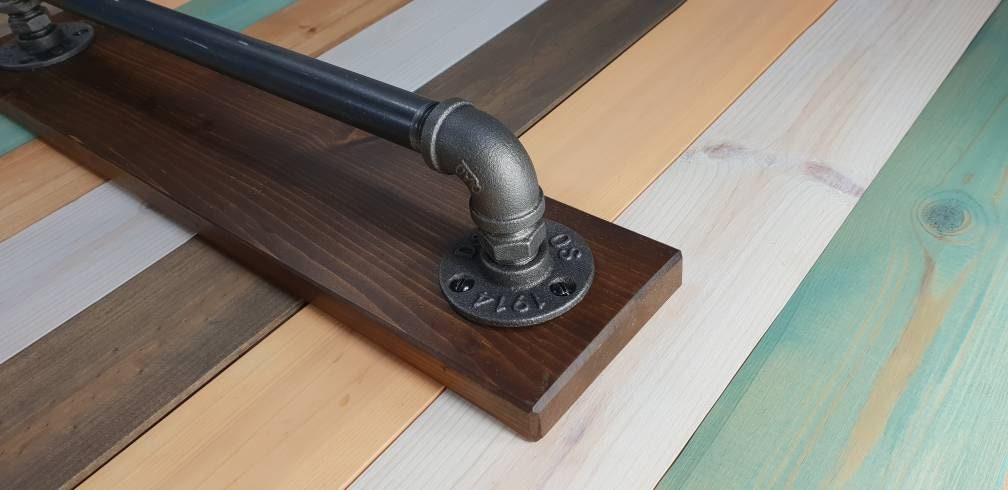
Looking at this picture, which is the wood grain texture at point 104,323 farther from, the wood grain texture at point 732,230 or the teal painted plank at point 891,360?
the teal painted plank at point 891,360

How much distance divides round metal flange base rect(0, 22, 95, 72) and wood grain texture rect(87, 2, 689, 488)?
1.67ft

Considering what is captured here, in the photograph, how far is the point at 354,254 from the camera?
2.37ft

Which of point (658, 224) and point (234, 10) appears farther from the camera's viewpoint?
point (234, 10)

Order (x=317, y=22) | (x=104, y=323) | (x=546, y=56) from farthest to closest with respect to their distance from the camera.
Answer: (x=317, y=22)
(x=546, y=56)
(x=104, y=323)

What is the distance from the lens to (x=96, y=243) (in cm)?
82

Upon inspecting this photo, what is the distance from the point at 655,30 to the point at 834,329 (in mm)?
463

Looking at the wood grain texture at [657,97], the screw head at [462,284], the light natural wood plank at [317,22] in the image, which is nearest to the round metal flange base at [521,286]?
the screw head at [462,284]

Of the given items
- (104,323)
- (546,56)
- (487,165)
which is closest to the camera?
(487,165)

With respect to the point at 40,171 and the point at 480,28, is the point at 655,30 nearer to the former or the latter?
the point at 480,28

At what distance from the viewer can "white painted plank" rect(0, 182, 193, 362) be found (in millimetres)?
751

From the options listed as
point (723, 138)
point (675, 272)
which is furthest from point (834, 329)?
point (723, 138)

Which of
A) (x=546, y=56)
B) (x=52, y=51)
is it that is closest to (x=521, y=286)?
(x=546, y=56)

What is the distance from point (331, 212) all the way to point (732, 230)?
0.32 meters

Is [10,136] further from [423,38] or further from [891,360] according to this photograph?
[891,360]
